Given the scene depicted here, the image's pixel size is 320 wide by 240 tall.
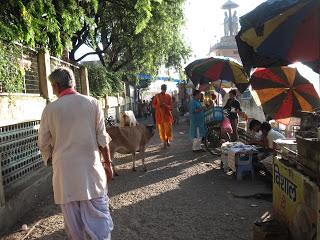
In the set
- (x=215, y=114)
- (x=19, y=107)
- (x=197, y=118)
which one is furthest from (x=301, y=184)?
(x=197, y=118)

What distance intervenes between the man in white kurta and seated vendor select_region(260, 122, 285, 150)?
470cm

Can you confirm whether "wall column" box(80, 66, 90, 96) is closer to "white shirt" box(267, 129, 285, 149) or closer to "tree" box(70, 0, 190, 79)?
"tree" box(70, 0, 190, 79)

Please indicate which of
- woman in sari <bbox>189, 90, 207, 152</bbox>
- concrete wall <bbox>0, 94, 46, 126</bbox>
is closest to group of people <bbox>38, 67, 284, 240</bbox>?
concrete wall <bbox>0, 94, 46, 126</bbox>

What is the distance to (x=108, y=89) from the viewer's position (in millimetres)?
18391

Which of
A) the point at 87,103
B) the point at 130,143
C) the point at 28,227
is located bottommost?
the point at 28,227

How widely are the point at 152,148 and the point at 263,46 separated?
8.91 m

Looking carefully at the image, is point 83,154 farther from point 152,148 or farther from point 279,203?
point 152,148

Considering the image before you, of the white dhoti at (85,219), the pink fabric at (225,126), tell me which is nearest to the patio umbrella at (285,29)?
the white dhoti at (85,219)

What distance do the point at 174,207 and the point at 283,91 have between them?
3214 millimetres

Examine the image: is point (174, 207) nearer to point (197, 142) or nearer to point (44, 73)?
point (44, 73)

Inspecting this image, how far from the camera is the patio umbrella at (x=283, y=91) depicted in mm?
8055

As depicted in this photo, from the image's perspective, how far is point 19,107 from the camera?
7121 mm

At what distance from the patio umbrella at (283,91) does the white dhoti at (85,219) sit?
16.1ft

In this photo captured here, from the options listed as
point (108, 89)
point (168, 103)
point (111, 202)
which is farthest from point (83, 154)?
point (108, 89)
